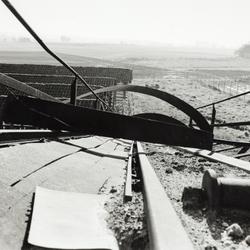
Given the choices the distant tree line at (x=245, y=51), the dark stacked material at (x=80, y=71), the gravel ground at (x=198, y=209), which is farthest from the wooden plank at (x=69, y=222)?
the distant tree line at (x=245, y=51)

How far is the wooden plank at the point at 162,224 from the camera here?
2.55 m

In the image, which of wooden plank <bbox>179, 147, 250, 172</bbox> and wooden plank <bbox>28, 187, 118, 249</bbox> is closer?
wooden plank <bbox>28, 187, 118, 249</bbox>

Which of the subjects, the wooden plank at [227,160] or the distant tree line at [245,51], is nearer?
the wooden plank at [227,160]

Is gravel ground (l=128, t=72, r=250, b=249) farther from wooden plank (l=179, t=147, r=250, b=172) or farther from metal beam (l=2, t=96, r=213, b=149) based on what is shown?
metal beam (l=2, t=96, r=213, b=149)

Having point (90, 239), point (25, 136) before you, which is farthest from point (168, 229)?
point (25, 136)

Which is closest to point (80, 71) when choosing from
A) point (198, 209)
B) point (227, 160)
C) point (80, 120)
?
point (227, 160)

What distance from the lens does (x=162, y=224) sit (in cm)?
287

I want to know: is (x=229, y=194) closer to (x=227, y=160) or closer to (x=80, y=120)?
(x=80, y=120)

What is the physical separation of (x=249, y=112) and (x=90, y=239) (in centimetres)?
2843

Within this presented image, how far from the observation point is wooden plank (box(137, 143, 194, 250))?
255cm

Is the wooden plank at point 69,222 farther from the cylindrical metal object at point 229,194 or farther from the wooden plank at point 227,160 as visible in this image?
the wooden plank at point 227,160

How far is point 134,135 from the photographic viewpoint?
175 inches

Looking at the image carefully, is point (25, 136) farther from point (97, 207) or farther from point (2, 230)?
point (2, 230)

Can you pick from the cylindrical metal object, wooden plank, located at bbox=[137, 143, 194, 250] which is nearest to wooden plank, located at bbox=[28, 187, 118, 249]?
wooden plank, located at bbox=[137, 143, 194, 250]
